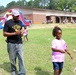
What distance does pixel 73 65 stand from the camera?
8.17m

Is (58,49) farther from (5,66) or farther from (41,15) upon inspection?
(41,15)

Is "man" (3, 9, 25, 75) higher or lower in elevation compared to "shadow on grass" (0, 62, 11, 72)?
higher

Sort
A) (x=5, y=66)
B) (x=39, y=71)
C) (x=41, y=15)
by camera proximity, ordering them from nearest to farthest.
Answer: (x=39, y=71), (x=5, y=66), (x=41, y=15)

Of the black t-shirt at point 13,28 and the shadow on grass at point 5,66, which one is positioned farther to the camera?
the shadow on grass at point 5,66

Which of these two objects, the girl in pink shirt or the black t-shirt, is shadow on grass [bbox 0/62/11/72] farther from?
the girl in pink shirt

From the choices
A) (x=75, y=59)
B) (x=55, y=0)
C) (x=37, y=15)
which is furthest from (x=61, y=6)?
(x=75, y=59)

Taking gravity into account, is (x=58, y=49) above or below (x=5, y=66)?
above

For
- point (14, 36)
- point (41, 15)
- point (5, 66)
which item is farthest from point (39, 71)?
point (41, 15)

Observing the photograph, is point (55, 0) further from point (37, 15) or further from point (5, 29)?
point (5, 29)

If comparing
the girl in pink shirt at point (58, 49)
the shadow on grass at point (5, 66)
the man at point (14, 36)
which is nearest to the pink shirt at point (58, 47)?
Result: the girl in pink shirt at point (58, 49)

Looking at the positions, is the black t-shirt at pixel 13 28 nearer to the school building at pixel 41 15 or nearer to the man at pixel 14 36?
the man at pixel 14 36

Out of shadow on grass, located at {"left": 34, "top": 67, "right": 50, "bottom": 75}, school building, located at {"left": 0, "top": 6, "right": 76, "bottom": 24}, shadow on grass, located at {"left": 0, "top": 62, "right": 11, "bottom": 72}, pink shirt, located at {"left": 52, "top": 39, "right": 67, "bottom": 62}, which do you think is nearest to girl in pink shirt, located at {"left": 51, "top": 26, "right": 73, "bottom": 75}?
pink shirt, located at {"left": 52, "top": 39, "right": 67, "bottom": 62}

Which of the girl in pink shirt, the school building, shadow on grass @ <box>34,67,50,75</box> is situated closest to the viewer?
the girl in pink shirt

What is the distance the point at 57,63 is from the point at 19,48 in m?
1.13
